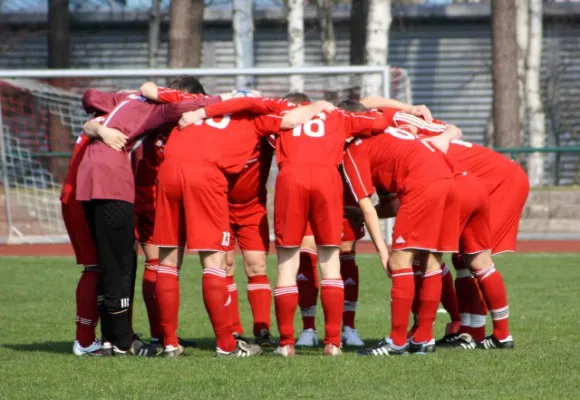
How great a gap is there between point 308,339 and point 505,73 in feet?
51.3

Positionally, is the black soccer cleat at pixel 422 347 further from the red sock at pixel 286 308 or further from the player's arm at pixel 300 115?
the player's arm at pixel 300 115

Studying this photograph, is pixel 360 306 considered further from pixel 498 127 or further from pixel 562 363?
pixel 498 127

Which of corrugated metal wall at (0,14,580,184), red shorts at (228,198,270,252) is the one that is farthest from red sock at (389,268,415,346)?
corrugated metal wall at (0,14,580,184)

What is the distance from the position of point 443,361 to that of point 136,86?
18.8m

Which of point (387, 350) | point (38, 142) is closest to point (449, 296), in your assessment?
point (387, 350)

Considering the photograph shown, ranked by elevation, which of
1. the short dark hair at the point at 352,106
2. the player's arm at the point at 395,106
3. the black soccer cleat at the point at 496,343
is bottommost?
the black soccer cleat at the point at 496,343

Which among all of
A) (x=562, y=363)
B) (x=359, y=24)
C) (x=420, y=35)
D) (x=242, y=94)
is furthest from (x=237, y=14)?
(x=562, y=363)

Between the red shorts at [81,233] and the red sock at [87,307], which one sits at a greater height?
the red shorts at [81,233]

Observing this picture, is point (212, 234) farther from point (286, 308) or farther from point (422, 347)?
point (422, 347)

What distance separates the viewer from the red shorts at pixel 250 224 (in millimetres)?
8258

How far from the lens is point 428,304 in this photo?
299 inches

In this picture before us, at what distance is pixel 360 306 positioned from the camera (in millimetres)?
11383

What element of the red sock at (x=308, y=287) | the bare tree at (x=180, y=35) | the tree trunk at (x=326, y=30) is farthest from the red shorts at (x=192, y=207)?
the tree trunk at (x=326, y=30)

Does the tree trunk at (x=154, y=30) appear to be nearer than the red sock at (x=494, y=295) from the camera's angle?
No
